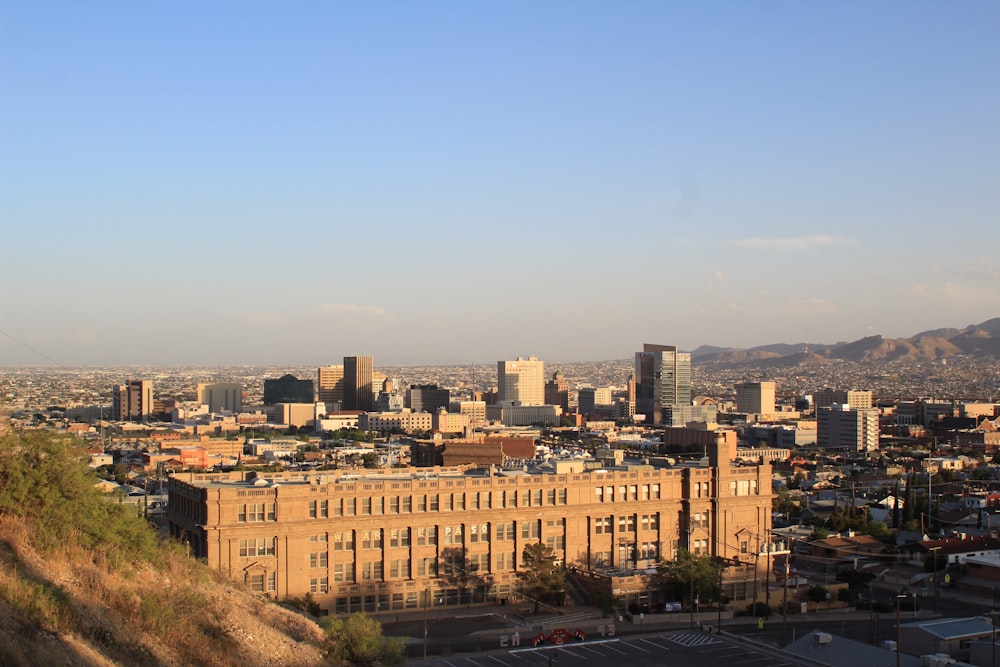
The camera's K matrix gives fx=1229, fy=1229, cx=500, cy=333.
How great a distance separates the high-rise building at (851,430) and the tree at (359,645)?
157077 millimetres

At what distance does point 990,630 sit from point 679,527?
16.2m

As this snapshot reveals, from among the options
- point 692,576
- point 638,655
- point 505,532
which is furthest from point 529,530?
point 638,655

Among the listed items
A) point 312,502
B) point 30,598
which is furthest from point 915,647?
point 30,598

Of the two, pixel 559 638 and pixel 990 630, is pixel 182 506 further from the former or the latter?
pixel 990 630

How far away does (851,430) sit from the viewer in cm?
18238

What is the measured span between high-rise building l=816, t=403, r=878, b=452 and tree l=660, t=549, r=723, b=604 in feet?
428

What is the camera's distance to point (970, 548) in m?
71.6

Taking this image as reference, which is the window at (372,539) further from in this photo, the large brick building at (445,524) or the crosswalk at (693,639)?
the crosswalk at (693,639)

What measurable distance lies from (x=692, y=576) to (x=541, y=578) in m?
6.70

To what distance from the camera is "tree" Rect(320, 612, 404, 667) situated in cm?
3009

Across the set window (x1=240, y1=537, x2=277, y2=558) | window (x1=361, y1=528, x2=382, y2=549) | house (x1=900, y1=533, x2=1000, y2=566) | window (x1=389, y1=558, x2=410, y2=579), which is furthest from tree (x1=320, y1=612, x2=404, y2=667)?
house (x1=900, y1=533, x2=1000, y2=566)

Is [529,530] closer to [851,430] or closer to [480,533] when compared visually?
[480,533]

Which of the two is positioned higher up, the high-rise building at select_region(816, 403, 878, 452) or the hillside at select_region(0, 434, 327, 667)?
the hillside at select_region(0, 434, 327, 667)

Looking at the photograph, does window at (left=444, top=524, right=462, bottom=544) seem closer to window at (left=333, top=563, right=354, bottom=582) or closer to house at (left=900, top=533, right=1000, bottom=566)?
window at (left=333, top=563, right=354, bottom=582)
